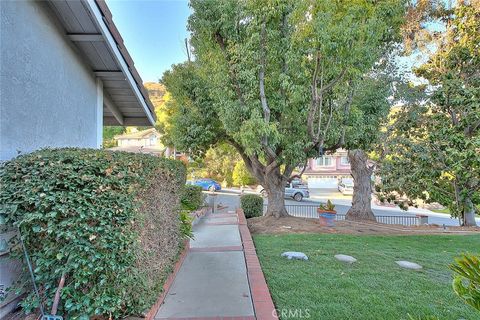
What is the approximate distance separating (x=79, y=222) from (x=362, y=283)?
437cm

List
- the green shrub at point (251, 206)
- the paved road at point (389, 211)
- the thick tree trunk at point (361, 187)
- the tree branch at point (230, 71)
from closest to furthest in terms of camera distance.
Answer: the tree branch at point (230, 71), the green shrub at point (251, 206), the thick tree trunk at point (361, 187), the paved road at point (389, 211)

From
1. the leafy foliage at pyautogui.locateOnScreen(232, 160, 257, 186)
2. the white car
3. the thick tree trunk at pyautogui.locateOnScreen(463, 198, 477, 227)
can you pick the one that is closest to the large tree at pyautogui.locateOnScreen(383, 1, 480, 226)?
the thick tree trunk at pyautogui.locateOnScreen(463, 198, 477, 227)

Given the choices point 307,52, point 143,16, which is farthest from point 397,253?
point 143,16

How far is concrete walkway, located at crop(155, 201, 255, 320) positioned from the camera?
3.71 metres

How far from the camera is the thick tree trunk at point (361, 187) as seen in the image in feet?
47.8

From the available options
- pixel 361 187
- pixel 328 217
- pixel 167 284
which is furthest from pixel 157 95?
pixel 167 284

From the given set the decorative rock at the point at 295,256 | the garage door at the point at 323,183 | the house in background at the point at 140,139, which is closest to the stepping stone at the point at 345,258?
the decorative rock at the point at 295,256

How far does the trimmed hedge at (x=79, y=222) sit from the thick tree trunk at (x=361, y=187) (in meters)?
13.3

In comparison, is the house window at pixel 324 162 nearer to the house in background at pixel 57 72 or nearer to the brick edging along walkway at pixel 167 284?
the brick edging along walkway at pixel 167 284

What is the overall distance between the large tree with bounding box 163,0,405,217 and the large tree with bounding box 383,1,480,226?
2.56 metres

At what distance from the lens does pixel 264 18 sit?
8.18 metres

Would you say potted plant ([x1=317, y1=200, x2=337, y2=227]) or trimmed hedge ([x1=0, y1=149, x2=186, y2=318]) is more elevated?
trimmed hedge ([x1=0, y1=149, x2=186, y2=318])

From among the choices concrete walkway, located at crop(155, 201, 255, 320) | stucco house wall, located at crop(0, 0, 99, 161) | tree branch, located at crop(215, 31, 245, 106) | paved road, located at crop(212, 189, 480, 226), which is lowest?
paved road, located at crop(212, 189, 480, 226)

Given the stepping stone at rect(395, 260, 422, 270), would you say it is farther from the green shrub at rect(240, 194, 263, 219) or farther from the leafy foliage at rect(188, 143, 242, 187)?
the leafy foliage at rect(188, 143, 242, 187)
